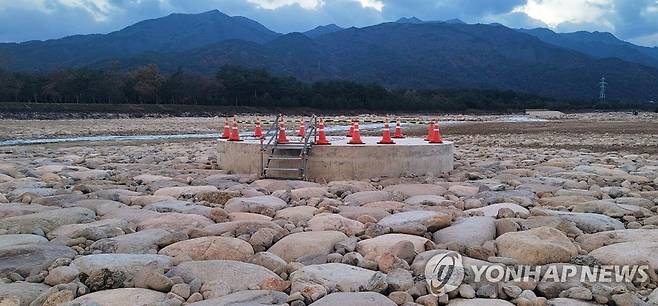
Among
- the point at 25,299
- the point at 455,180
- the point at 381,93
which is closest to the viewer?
the point at 25,299

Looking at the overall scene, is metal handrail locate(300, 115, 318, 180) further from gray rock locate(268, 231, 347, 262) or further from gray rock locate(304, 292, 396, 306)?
gray rock locate(304, 292, 396, 306)

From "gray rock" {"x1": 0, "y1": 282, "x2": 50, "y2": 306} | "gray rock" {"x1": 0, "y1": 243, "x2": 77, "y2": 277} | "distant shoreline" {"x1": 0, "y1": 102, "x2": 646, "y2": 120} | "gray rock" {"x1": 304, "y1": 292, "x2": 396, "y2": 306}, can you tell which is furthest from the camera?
"distant shoreline" {"x1": 0, "y1": 102, "x2": 646, "y2": 120}

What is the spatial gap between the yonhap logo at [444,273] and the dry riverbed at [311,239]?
8cm

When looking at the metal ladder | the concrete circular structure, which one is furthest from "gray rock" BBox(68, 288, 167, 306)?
the concrete circular structure

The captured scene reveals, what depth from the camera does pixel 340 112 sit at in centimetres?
7475

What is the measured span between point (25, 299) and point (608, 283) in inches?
173

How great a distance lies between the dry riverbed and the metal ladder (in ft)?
2.58

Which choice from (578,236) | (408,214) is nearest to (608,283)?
(578,236)

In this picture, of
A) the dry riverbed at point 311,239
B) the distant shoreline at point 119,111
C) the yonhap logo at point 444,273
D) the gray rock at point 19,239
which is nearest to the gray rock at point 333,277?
the dry riverbed at point 311,239

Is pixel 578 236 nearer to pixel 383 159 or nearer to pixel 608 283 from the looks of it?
pixel 608 283

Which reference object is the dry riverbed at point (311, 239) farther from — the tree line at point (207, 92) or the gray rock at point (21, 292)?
the tree line at point (207, 92)
